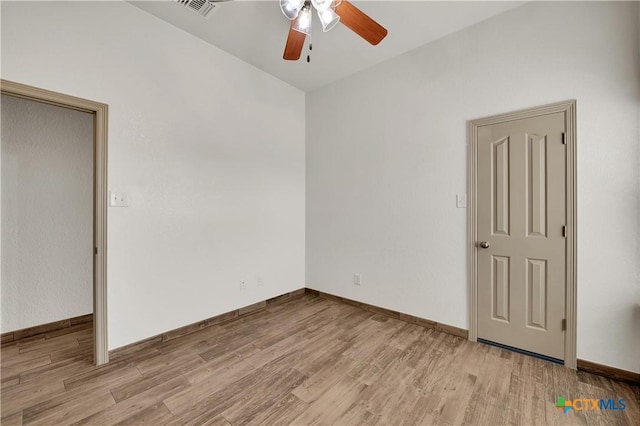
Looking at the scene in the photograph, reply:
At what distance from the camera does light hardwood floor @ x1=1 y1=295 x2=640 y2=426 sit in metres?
1.63

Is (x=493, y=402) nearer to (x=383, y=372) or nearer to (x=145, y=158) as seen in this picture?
(x=383, y=372)

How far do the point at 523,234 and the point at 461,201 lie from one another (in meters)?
0.57

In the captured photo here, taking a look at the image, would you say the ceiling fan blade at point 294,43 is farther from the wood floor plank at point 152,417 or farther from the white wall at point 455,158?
the wood floor plank at point 152,417

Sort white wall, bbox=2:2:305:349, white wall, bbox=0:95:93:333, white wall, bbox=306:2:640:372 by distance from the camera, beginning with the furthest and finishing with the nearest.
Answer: white wall, bbox=0:95:93:333 → white wall, bbox=2:2:305:349 → white wall, bbox=306:2:640:372

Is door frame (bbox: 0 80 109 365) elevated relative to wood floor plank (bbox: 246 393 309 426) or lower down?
elevated

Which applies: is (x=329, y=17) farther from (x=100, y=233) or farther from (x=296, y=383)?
(x=296, y=383)

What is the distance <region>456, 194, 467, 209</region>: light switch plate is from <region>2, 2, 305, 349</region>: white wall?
216cm

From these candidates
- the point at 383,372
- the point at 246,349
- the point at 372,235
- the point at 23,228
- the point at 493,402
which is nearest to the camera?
the point at 493,402

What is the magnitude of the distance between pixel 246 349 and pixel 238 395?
61 centimetres

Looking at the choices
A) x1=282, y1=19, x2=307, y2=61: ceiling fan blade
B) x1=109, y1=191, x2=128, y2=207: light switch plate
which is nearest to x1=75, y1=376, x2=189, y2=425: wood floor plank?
x1=109, y1=191, x2=128, y2=207: light switch plate

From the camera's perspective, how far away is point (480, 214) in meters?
2.52

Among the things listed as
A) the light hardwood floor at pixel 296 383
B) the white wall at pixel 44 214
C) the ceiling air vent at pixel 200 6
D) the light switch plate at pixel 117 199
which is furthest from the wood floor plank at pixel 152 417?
the ceiling air vent at pixel 200 6

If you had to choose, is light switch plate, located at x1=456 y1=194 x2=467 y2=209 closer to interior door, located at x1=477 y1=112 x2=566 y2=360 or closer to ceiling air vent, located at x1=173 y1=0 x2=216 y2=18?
interior door, located at x1=477 y1=112 x2=566 y2=360

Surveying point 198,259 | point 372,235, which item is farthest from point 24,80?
point 372,235
